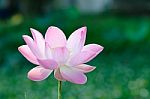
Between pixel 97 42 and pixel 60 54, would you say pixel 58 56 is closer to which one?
pixel 60 54

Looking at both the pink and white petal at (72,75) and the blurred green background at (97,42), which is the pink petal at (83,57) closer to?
the pink and white petal at (72,75)

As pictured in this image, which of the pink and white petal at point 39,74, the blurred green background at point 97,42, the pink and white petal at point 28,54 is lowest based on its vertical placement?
the blurred green background at point 97,42

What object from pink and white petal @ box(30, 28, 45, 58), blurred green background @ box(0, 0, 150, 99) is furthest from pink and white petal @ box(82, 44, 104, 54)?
blurred green background @ box(0, 0, 150, 99)

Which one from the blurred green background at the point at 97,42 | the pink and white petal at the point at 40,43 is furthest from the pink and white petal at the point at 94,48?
the blurred green background at the point at 97,42

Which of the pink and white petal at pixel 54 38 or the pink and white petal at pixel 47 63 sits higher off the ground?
the pink and white petal at pixel 54 38

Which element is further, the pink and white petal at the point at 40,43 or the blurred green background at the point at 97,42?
the blurred green background at the point at 97,42

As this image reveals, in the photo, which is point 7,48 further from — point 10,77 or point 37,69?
point 37,69
